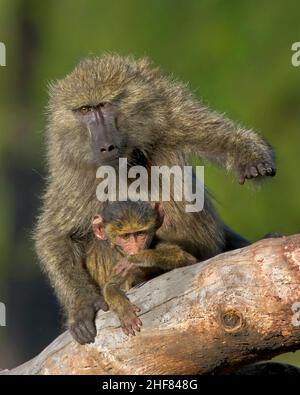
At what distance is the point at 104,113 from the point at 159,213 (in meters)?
0.73

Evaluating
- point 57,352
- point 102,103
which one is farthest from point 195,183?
point 57,352

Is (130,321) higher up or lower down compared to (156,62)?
lower down

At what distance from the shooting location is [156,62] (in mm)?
12305

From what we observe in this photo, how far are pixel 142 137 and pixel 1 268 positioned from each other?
8.11 meters

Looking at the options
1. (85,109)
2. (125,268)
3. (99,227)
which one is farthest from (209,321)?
(85,109)

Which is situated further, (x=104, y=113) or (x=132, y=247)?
(x=104, y=113)

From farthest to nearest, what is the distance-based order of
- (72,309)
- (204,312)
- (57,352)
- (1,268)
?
(1,268) → (72,309) → (57,352) → (204,312)

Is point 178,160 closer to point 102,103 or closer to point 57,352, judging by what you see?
point 102,103

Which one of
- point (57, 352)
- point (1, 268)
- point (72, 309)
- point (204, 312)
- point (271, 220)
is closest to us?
point (204, 312)

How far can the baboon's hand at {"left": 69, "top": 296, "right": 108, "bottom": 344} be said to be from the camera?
5.42 m

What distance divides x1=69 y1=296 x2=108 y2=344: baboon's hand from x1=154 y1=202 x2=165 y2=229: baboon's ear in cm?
58

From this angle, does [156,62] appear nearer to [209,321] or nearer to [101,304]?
[101,304]

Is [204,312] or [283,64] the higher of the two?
[283,64]

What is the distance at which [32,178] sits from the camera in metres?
14.8
